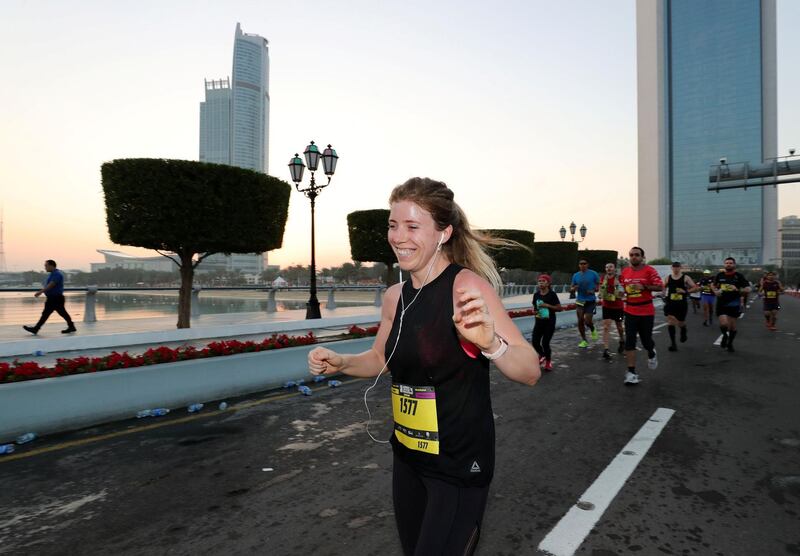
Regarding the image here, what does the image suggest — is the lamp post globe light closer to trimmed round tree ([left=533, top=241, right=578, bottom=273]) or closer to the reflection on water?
the reflection on water

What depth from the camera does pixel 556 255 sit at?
39500 mm

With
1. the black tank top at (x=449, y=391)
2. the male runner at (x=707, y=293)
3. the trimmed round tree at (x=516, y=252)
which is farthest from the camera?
the trimmed round tree at (x=516, y=252)

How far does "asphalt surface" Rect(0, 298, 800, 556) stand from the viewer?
2861 millimetres

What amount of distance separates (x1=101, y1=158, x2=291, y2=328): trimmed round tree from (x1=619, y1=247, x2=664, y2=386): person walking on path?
37.2 ft

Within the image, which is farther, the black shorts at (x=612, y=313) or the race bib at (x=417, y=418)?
the black shorts at (x=612, y=313)

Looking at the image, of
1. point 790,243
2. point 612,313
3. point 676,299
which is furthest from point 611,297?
point 790,243

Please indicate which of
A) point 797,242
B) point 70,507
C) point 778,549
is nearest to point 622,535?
point 778,549

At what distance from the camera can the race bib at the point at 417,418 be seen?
1719mm

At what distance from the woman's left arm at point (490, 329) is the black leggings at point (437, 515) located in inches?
19.0

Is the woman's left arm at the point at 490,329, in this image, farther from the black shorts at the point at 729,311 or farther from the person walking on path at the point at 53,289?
the person walking on path at the point at 53,289

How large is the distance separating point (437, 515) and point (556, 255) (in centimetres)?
4043

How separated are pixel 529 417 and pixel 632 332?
10.4 ft

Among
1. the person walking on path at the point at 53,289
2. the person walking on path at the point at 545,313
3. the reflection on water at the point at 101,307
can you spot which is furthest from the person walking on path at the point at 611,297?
the reflection on water at the point at 101,307

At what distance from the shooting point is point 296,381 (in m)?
7.73
